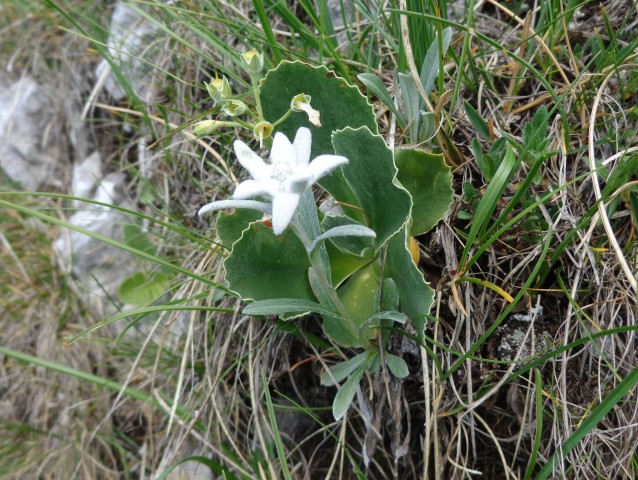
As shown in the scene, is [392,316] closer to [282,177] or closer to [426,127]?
[282,177]

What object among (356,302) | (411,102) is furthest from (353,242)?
(411,102)

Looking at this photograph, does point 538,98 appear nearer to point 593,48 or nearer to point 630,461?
point 593,48

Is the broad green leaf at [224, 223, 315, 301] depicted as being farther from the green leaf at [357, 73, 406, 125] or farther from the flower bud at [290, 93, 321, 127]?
the green leaf at [357, 73, 406, 125]

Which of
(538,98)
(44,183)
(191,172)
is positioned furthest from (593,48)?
(44,183)

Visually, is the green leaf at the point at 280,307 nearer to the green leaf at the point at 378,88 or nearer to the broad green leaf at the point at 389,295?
the broad green leaf at the point at 389,295

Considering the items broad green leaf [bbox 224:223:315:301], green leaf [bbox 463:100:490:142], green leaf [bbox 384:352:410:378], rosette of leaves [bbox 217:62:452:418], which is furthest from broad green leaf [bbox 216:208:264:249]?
green leaf [bbox 463:100:490:142]

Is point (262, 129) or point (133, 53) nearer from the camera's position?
point (262, 129)
